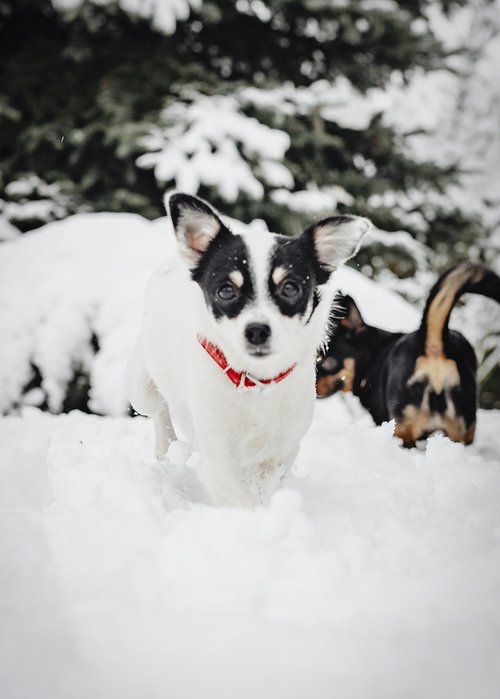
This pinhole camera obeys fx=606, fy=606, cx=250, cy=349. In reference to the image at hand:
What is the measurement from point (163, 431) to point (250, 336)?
1.24 m

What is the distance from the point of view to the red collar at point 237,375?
209cm

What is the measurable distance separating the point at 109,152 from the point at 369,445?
4.81 m

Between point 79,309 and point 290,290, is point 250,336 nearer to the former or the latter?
point 290,290

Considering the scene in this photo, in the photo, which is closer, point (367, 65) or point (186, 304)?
point (186, 304)

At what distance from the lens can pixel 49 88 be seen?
6316mm

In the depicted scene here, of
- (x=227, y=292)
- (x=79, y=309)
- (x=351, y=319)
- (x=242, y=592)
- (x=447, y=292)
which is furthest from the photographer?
(x=79, y=309)

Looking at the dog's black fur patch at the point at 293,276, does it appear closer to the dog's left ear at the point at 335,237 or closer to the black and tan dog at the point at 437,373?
the dog's left ear at the point at 335,237

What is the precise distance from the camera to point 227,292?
2.08 m

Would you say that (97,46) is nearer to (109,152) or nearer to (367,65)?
(109,152)

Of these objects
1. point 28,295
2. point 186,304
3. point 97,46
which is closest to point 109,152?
point 97,46

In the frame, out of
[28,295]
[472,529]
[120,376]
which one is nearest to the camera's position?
[472,529]

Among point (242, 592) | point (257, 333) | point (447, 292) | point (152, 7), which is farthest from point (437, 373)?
point (152, 7)

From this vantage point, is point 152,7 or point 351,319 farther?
point 152,7

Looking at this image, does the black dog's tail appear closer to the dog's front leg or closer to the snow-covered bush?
the dog's front leg
